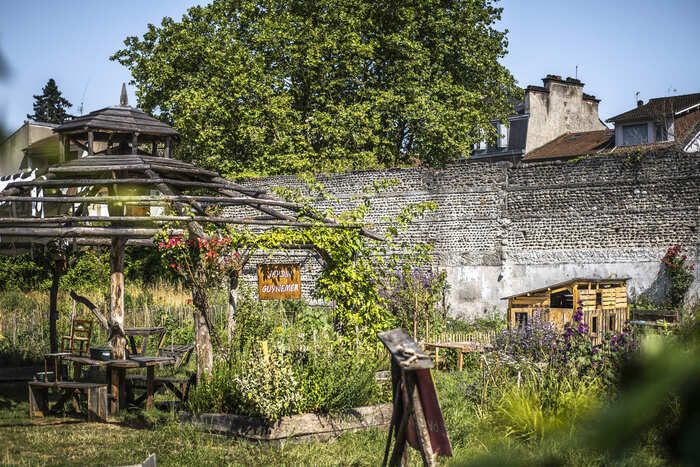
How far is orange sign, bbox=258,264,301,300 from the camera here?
973 centimetres

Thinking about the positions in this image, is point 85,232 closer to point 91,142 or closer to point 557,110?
point 91,142

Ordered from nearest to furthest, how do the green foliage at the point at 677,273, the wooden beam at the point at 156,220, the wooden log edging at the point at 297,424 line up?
the wooden log edging at the point at 297,424 < the wooden beam at the point at 156,220 < the green foliage at the point at 677,273

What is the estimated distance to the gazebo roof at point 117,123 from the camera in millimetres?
9766

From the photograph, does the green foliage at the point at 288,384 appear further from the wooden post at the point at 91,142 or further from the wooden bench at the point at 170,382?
the wooden post at the point at 91,142

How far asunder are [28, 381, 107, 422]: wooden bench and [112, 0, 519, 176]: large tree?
12874mm

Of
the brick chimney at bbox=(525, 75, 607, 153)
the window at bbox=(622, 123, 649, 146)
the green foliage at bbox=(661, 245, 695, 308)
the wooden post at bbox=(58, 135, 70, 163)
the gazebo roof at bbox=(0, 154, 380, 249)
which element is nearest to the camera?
the gazebo roof at bbox=(0, 154, 380, 249)

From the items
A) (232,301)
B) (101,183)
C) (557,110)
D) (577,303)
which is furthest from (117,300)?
(557,110)

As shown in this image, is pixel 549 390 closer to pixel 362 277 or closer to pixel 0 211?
pixel 362 277

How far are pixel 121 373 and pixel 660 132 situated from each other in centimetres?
2673

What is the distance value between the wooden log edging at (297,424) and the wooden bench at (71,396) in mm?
1559

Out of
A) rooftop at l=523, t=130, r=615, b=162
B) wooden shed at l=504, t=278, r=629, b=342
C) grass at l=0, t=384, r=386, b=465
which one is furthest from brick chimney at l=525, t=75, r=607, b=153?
grass at l=0, t=384, r=386, b=465

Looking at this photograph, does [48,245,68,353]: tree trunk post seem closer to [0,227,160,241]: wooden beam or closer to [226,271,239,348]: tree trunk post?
[0,227,160,241]: wooden beam

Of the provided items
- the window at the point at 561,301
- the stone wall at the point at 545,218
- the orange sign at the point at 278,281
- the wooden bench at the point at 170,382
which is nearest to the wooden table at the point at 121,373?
the wooden bench at the point at 170,382

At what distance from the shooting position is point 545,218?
18188 mm
